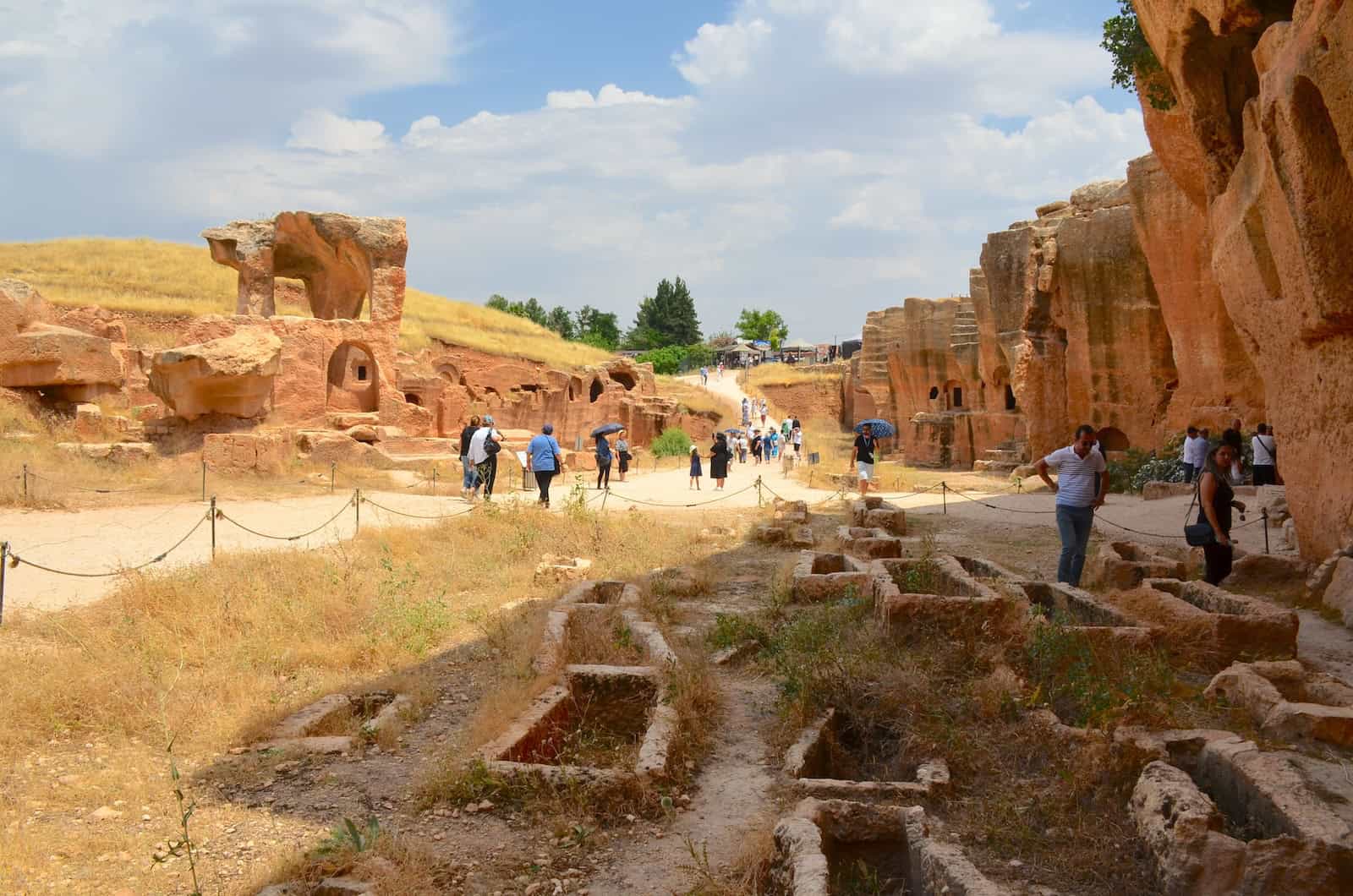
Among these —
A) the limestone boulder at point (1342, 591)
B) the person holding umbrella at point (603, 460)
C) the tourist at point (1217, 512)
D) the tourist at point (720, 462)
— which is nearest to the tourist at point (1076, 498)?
the tourist at point (1217, 512)

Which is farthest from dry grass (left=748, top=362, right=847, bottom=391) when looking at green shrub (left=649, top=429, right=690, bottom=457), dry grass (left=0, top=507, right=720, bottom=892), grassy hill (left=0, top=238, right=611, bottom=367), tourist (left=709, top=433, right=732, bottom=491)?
dry grass (left=0, top=507, right=720, bottom=892)

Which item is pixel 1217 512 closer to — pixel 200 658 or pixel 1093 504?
pixel 1093 504

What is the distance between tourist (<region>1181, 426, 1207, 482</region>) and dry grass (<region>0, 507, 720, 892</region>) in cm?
875

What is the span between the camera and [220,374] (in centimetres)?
1822

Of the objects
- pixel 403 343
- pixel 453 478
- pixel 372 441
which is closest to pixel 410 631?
pixel 453 478

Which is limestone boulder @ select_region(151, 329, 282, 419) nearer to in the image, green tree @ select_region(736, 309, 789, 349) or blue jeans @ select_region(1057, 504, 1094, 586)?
blue jeans @ select_region(1057, 504, 1094, 586)

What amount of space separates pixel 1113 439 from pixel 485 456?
15.5 meters

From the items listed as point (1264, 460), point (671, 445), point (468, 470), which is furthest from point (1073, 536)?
point (671, 445)

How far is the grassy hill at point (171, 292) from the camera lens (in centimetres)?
3791

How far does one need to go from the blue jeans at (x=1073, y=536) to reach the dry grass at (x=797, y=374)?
43.4 meters

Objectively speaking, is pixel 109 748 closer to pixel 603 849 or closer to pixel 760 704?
pixel 603 849

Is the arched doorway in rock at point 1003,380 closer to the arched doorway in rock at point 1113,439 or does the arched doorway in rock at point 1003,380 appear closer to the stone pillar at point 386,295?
the arched doorway in rock at point 1113,439

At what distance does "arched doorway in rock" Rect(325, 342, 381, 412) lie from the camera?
83.9 feet

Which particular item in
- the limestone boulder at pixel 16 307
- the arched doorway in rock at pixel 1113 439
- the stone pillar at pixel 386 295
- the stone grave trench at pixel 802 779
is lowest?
the stone grave trench at pixel 802 779
